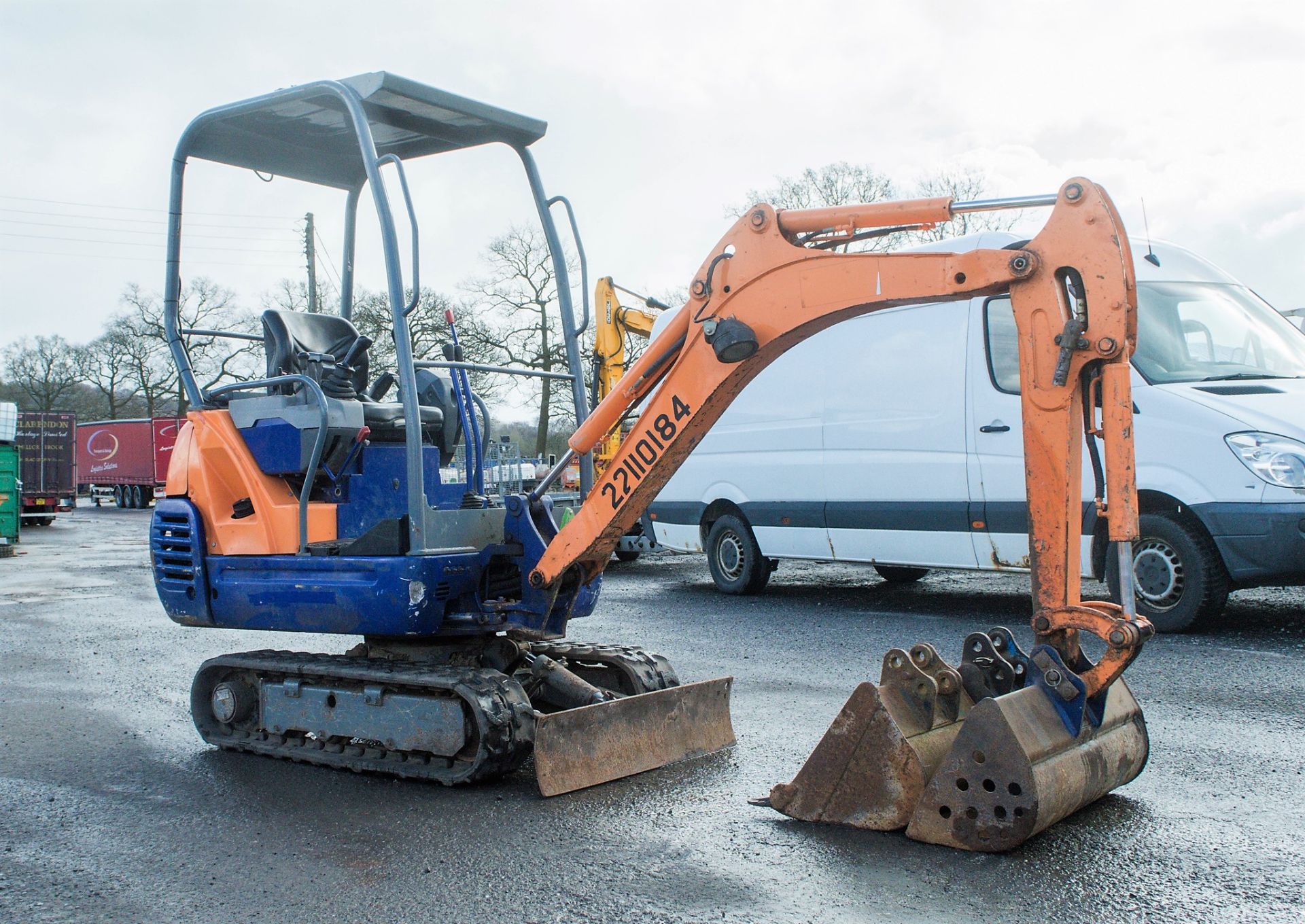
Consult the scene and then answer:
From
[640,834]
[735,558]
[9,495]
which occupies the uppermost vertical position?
[9,495]

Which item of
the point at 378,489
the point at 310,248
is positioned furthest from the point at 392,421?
the point at 310,248

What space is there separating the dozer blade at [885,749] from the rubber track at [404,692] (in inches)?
44.9

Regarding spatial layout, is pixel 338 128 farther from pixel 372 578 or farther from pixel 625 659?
pixel 625 659

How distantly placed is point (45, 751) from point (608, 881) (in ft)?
11.6

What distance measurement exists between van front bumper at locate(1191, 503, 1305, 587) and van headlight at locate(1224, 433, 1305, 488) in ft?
0.60

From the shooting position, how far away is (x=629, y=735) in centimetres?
509

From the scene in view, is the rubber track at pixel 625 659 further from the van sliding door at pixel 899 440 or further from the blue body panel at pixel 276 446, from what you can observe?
the van sliding door at pixel 899 440

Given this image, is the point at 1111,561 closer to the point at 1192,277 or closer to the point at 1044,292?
the point at 1192,277

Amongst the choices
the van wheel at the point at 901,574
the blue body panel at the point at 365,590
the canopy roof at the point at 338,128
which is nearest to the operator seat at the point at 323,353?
the blue body panel at the point at 365,590

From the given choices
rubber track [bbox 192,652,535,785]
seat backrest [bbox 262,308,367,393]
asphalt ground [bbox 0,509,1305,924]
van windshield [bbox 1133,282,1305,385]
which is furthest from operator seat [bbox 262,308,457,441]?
van windshield [bbox 1133,282,1305,385]

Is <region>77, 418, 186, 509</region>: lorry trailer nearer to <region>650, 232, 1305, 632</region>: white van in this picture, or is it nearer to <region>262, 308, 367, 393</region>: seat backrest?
<region>650, 232, 1305, 632</region>: white van

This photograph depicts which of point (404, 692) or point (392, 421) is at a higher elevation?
point (392, 421)

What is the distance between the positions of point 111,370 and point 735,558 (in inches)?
2249

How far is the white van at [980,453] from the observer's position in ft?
26.1
